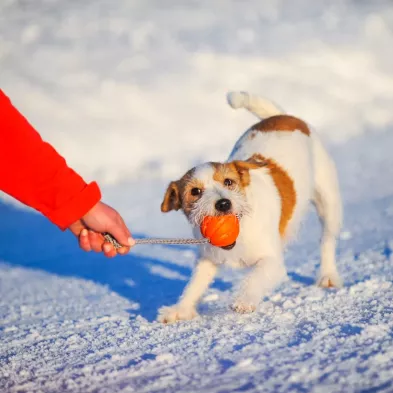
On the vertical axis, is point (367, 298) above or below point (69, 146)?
below

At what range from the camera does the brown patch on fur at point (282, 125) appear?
4.82 m

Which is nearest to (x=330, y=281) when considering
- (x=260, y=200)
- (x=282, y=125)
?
(x=260, y=200)

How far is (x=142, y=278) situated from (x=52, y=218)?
2.96 m

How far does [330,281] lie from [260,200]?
0.72 metres

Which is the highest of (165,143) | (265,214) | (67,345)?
(165,143)

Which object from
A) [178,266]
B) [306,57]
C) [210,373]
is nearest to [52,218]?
[210,373]

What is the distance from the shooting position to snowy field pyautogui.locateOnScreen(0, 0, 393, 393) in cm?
259

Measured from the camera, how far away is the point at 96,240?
252cm

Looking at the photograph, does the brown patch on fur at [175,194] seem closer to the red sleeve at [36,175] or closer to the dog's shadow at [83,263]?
the dog's shadow at [83,263]

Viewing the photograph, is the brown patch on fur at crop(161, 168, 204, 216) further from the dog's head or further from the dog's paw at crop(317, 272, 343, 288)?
the dog's paw at crop(317, 272, 343, 288)

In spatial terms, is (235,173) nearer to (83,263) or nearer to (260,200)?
(260,200)

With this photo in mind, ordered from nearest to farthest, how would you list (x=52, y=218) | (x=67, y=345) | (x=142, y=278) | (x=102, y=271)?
1. (x=52, y=218)
2. (x=67, y=345)
3. (x=142, y=278)
4. (x=102, y=271)

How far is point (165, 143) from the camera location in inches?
367

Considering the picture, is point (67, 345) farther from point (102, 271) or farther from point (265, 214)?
point (102, 271)
